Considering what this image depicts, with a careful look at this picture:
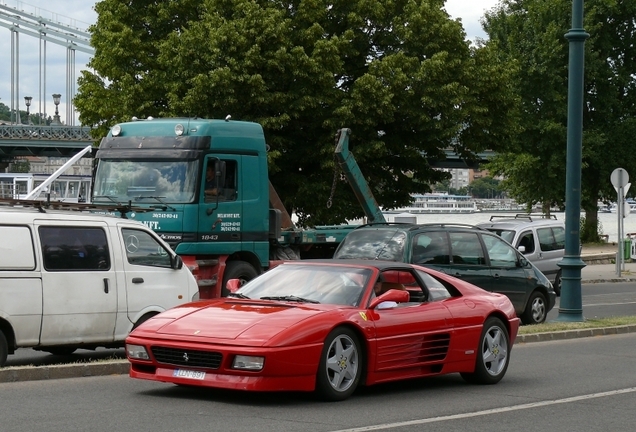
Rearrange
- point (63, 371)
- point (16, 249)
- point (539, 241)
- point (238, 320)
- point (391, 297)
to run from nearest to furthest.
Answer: point (238, 320), point (391, 297), point (63, 371), point (16, 249), point (539, 241)

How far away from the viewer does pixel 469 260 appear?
19.1m

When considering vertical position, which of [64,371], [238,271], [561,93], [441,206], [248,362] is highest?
[561,93]

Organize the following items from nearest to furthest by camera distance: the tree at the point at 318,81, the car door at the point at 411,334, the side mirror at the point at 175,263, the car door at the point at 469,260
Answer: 1. the car door at the point at 411,334
2. the side mirror at the point at 175,263
3. the car door at the point at 469,260
4. the tree at the point at 318,81

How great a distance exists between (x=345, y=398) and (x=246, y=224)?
1163 centimetres

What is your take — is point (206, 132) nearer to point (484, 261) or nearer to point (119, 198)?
point (119, 198)

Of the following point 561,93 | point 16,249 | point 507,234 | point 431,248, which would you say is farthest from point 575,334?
point 561,93

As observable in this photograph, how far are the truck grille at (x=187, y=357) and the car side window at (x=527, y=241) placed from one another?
19.0m

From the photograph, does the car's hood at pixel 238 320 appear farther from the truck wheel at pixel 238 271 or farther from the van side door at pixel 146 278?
the truck wheel at pixel 238 271

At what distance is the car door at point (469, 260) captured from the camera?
18.8 metres

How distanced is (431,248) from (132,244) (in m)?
6.22

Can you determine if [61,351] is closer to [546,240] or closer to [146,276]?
[146,276]

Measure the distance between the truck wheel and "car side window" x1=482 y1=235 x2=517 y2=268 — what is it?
4.46 m

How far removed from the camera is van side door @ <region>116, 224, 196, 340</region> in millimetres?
13406

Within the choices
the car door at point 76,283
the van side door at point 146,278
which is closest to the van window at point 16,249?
the car door at point 76,283
